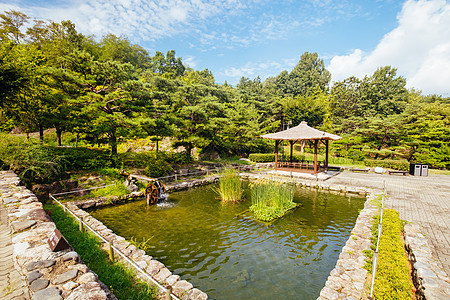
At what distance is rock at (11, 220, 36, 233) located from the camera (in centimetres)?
290

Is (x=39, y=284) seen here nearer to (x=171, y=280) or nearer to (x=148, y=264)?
(x=171, y=280)

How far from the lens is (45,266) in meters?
2.18

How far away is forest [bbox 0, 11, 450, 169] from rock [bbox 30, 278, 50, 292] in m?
7.09

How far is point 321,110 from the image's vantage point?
25094 mm

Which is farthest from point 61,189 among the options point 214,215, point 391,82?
point 391,82

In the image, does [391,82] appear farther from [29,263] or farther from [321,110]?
[29,263]

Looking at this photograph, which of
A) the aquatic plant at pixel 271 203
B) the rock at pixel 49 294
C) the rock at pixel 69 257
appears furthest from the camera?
the aquatic plant at pixel 271 203

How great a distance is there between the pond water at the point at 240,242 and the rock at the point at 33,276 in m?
2.27

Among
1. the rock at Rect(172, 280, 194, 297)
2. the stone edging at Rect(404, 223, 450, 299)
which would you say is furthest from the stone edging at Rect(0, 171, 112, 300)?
the stone edging at Rect(404, 223, 450, 299)

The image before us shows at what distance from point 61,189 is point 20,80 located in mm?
3855

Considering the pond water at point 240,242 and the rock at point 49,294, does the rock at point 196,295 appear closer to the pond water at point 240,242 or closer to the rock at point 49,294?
the pond water at point 240,242

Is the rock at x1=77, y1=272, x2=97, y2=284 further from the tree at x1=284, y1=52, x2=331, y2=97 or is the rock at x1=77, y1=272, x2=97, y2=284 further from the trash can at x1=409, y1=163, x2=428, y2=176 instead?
the tree at x1=284, y1=52, x2=331, y2=97

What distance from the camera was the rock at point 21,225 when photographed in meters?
2.90

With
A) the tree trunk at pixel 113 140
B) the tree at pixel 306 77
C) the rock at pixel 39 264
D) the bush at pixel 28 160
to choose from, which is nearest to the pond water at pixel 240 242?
the rock at pixel 39 264
